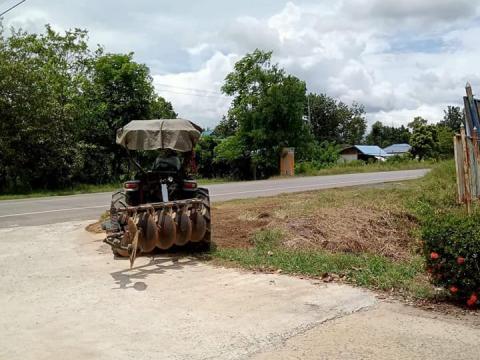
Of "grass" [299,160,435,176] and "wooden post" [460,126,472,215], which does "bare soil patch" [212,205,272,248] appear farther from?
"grass" [299,160,435,176]

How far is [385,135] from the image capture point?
102m

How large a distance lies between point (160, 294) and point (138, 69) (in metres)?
27.8

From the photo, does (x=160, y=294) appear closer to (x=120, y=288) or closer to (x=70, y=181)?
(x=120, y=288)

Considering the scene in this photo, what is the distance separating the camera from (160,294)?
663 cm

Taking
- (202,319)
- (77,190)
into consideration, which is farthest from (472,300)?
(77,190)

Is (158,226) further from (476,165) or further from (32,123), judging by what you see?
(32,123)

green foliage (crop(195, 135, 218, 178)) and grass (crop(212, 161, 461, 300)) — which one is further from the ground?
green foliage (crop(195, 135, 218, 178))

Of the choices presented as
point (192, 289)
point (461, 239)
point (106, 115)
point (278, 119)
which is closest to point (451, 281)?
point (461, 239)

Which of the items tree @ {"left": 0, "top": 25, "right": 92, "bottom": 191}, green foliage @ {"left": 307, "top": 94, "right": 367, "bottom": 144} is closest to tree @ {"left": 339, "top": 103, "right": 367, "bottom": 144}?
green foliage @ {"left": 307, "top": 94, "right": 367, "bottom": 144}

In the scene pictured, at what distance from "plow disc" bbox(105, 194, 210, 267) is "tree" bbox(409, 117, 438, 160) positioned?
188 ft

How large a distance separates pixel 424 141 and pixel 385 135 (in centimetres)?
3978

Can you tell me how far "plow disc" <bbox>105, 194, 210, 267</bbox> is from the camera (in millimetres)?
8125

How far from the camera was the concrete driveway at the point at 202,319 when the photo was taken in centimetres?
474

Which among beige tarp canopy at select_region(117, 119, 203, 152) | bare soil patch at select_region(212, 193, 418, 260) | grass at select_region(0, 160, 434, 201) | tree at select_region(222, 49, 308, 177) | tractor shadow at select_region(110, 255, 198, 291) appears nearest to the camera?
tractor shadow at select_region(110, 255, 198, 291)
